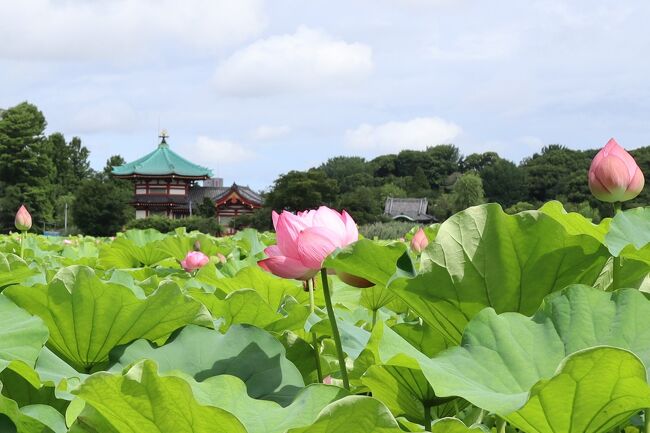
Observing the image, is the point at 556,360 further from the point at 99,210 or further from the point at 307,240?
the point at 99,210

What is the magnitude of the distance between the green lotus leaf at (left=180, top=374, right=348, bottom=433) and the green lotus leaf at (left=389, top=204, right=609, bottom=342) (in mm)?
190

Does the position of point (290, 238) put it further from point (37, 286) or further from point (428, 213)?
point (428, 213)

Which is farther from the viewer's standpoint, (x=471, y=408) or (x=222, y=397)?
(x=471, y=408)

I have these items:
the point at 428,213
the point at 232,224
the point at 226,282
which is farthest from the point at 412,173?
the point at 226,282

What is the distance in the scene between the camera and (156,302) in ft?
2.51

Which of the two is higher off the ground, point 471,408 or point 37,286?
point 37,286

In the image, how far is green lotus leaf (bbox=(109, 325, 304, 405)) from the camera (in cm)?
65

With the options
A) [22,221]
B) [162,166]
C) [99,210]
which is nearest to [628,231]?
[22,221]

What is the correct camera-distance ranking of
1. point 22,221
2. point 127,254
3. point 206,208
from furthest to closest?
1. point 206,208
2. point 22,221
3. point 127,254

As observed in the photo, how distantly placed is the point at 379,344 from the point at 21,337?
316 mm

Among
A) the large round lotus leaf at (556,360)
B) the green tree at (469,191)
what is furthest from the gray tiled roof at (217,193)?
the large round lotus leaf at (556,360)

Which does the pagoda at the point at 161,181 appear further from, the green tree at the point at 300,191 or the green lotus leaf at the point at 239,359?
the green lotus leaf at the point at 239,359

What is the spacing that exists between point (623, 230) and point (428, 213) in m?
40.3

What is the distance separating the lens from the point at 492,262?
2.31 feet
